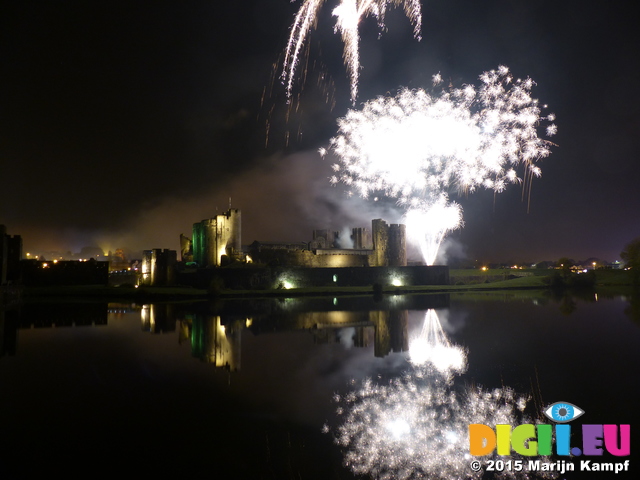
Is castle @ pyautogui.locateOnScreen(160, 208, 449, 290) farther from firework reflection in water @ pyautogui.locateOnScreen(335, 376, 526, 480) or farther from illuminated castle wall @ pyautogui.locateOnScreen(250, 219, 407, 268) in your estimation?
firework reflection in water @ pyautogui.locateOnScreen(335, 376, 526, 480)

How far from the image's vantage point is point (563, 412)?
4.76m

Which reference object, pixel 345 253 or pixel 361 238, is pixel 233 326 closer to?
pixel 345 253

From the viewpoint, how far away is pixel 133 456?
377cm

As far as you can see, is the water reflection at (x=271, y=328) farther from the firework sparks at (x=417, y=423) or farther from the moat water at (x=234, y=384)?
the firework sparks at (x=417, y=423)

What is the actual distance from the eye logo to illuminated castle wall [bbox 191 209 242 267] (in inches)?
1257

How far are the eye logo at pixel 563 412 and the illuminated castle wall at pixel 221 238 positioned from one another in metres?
31.9

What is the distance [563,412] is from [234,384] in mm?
4048

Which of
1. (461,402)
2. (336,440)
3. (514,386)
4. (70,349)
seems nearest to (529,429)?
(461,402)

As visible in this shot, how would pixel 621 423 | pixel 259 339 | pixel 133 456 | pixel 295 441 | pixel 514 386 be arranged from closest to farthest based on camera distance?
pixel 133 456
pixel 295 441
pixel 621 423
pixel 514 386
pixel 259 339

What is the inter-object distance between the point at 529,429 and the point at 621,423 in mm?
964

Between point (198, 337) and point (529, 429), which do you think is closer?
point (529, 429)

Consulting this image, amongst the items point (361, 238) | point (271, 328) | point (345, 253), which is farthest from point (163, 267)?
point (361, 238)

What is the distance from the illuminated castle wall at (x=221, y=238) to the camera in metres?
36.0

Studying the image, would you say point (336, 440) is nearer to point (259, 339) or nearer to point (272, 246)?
point (259, 339)
